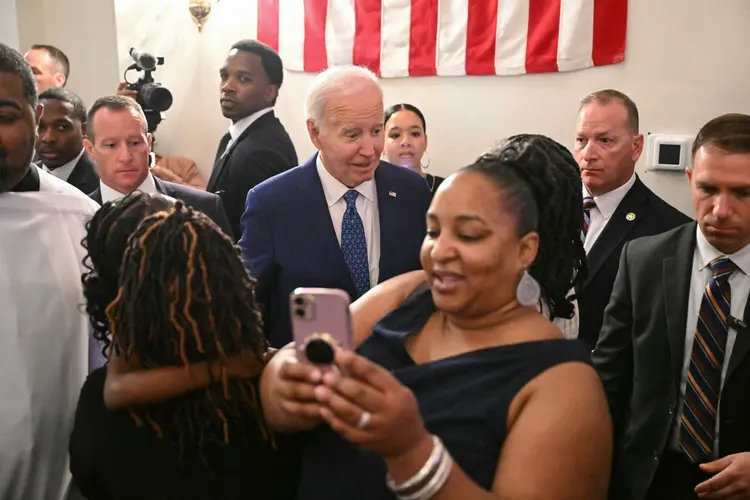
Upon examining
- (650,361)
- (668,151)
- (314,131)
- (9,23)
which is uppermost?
(9,23)

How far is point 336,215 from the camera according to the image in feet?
6.79

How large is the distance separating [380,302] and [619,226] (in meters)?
1.21

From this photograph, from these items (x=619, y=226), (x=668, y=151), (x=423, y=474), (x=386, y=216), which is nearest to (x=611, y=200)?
(x=619, y=226)

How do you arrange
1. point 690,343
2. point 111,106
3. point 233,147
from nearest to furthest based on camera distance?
→ point 690,343 < point 111,106 < point 233,147

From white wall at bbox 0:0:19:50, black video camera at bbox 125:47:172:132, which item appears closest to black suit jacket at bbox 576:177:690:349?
black video camera at bbox 125:47:172:132

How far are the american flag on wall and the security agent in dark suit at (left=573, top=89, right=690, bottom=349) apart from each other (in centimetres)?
99

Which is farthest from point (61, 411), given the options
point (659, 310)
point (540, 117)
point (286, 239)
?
point (540, 117)

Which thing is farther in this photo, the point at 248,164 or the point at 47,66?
the point at 47,66

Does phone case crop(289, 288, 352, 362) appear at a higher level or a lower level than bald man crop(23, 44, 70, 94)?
lower

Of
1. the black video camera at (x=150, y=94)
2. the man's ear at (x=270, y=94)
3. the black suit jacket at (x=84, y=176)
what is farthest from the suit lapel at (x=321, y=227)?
the black video camera at (x=150, y=94)

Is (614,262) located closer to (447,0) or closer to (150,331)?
(150,331)

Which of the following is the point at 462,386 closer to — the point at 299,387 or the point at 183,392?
the point at 299,387

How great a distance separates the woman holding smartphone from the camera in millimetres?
877

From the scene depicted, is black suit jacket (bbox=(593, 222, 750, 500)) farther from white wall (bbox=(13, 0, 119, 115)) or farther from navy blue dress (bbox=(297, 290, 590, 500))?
white wall (bbox=(13, 0, 119, 115))
